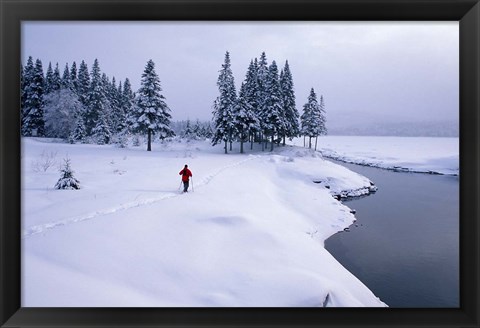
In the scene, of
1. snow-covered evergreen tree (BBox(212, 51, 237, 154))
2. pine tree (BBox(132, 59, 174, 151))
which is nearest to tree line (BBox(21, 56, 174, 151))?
pine tree (BBox(132, 59, 174, 151))

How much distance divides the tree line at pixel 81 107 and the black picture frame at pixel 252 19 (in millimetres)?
26535

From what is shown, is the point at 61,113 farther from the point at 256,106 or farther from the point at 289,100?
the point at 289,100

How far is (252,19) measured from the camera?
3832mm

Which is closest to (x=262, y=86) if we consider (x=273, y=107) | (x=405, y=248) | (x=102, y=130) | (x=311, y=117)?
(x=273, y=107)

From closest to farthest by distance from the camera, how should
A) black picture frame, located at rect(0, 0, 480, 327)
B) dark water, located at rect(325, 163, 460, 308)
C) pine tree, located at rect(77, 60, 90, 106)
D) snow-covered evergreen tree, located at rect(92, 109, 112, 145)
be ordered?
black picture frame, located at rect(0, 0, 480, 327)
dark water, located at rect(325, 163, 460, 308)
snow-covered evergreen tree, located at rect(92, 109, 112, 145)
pine tree, located at rect(77, 60, 90, 106)

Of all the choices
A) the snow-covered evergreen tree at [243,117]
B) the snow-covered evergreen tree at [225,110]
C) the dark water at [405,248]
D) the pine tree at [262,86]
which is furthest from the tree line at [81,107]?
the dark water at [405,248]

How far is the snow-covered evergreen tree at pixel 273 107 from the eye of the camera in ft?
103

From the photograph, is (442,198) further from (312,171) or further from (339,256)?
(339,256)

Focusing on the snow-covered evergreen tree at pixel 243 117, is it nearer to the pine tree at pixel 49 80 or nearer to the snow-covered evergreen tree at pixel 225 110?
the snow-covered evergreen tree at pixel 225 110

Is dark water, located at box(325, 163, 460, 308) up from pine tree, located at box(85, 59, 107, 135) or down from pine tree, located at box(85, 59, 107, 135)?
down

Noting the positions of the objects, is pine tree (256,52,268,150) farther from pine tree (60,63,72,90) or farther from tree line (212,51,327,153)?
pine tree (60,63,72,90)

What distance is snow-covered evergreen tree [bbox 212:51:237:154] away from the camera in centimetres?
3047

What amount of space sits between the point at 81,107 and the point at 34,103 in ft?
15.9

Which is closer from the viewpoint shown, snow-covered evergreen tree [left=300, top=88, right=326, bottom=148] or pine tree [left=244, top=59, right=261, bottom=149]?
pine tree [left=244, top=59, right=261, bottom=149]
